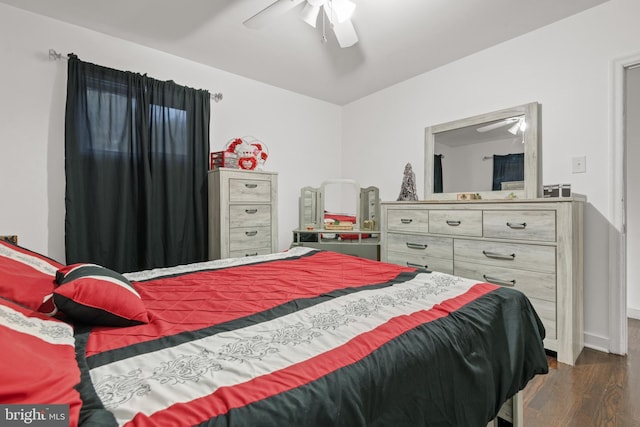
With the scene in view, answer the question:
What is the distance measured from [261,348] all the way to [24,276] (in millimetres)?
835

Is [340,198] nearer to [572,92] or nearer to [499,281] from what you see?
[499,281]

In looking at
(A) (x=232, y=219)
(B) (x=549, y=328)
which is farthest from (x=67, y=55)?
(B) (x=549, y=328)

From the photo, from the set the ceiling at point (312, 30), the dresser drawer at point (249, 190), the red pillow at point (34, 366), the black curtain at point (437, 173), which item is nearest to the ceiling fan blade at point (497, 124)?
the black curtain at point (437, 173)

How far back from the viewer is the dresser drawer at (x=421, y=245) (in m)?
2.61

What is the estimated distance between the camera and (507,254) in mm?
2262


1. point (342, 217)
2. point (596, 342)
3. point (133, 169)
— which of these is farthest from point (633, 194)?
point (133, 169)

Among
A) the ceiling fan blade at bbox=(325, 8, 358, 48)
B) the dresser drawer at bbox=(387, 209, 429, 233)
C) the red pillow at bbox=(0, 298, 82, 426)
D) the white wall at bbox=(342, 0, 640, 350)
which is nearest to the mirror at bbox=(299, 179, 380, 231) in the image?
the dresser drawer at bbox=(387, 209, 429, 233)

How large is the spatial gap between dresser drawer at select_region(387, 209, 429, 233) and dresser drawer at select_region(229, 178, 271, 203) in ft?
4.02

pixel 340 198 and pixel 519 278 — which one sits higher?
pixel 340 198

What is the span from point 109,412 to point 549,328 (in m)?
2.49

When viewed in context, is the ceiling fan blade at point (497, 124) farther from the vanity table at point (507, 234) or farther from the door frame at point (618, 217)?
the door frame at point (618, 217)

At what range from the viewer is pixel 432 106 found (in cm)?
328

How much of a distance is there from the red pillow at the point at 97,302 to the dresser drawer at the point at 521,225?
2.29 metres

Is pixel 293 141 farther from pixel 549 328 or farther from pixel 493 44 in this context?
pixel 549 328
